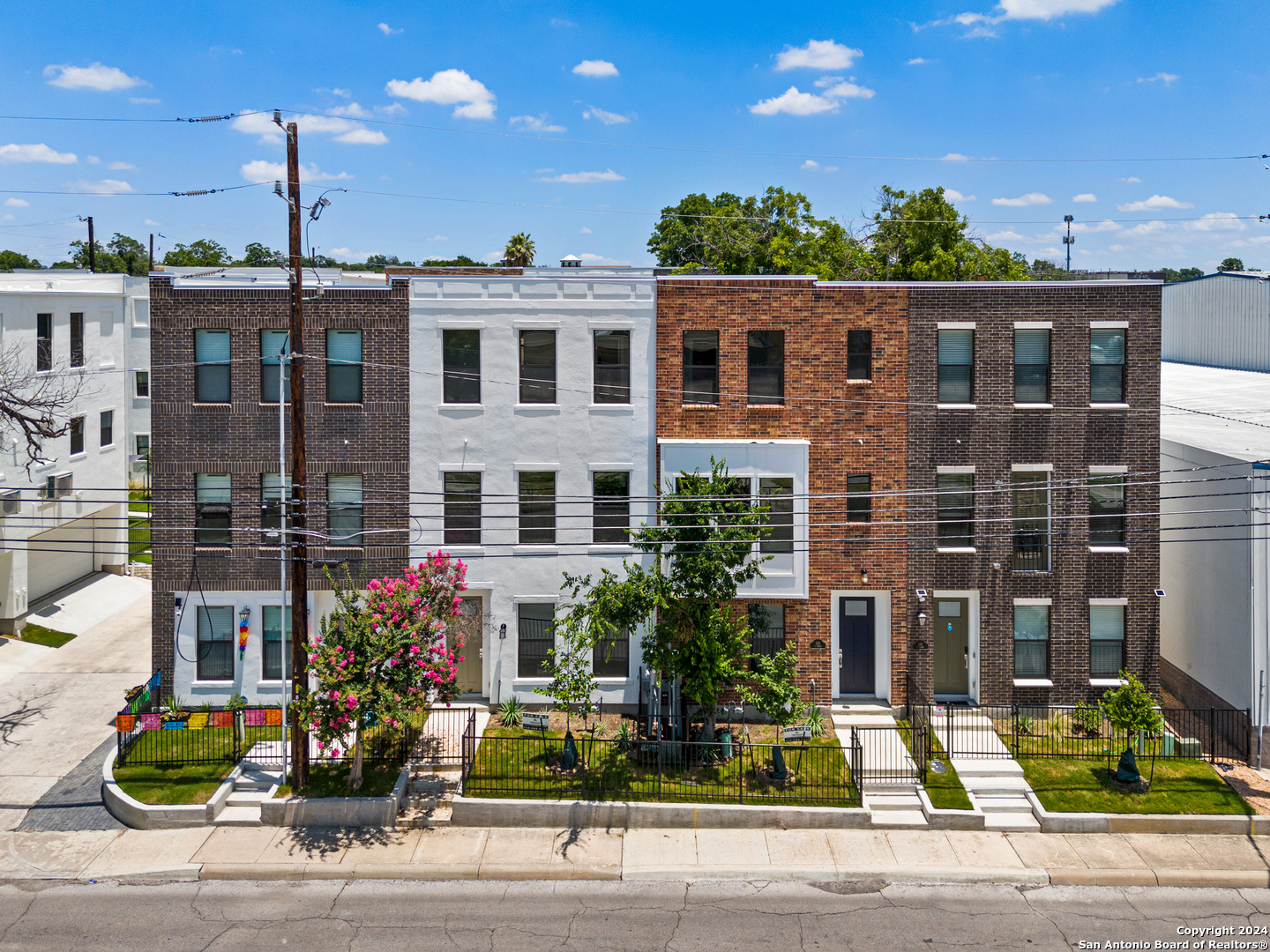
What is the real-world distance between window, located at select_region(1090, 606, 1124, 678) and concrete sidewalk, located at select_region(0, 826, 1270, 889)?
5.91 m

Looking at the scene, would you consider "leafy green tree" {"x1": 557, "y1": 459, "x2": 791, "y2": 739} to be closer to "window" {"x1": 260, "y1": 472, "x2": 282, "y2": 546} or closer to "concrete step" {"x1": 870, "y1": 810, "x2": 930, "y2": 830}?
"concrete step" {"x1": 870, "y1": 810, "x2": 930, "y2": 830}

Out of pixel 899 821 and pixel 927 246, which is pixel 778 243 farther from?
pixel 899 821

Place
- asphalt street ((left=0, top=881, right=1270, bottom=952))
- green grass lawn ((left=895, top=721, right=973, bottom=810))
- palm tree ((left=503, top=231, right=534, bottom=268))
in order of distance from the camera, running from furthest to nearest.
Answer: palm tree ((left=503, top=231, right=534, bottom=268))
green grass lawn ((left=895, top=721, right=973, bottom=810))
asphalt street ((left=0, top=881, right=1270, bottom=952))

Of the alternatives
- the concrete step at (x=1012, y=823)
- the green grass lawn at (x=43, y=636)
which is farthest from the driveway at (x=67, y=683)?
the concrete step at (x=1012, y=823)

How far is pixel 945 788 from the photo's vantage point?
64.5ft

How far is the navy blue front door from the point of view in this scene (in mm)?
23891

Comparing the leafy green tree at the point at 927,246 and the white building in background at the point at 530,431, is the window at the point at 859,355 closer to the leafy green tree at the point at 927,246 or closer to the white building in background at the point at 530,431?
the white building in background at the point at 530,431

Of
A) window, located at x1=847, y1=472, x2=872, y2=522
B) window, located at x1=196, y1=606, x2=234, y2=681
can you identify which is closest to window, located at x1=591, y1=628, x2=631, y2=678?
window, located at x1=847, y1=472, x2=872, y2=522

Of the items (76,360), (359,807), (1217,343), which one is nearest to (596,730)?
(359,807)

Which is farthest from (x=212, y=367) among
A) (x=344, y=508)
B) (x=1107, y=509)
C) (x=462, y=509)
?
(x=1107, y=509)

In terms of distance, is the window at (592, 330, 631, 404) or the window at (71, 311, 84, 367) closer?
the window at (592, 330, 631, 404)

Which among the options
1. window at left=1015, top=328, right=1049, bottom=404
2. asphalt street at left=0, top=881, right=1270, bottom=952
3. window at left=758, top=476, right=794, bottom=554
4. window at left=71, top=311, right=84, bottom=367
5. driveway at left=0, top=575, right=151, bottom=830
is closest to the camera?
asphalt street at left=0, top=881, right=1270, bottom=952

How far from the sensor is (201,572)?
23.6m

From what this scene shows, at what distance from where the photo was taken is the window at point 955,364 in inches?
928
